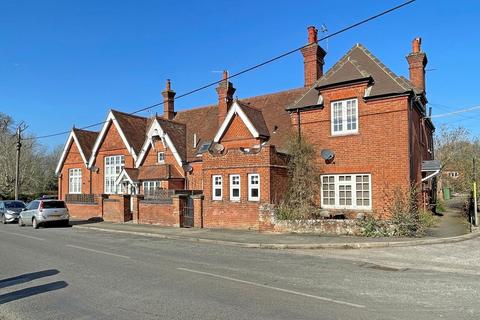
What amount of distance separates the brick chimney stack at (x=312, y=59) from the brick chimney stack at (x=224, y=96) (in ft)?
21.6

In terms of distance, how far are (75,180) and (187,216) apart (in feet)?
66.0

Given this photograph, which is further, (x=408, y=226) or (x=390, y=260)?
(x=408, y=226)

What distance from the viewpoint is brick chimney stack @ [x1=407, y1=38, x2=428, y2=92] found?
2412cm

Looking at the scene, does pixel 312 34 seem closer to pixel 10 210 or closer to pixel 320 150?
pixel 320 150

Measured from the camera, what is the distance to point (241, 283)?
862 cm

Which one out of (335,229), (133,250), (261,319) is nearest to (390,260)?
(335,229)

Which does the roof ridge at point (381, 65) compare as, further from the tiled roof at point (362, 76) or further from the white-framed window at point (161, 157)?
the white-framed window at point (161, 157)

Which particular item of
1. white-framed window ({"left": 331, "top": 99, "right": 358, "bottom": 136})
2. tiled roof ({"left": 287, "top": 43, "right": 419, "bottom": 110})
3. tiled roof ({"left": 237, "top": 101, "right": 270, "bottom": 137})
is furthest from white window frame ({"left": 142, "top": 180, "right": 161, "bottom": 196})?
white-framed window ({"left": 331, "top": 99, "right": 358, "bottom": 136})

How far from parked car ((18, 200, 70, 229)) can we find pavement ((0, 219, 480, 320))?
38.3 feet

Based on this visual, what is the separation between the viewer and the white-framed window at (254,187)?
2038cm

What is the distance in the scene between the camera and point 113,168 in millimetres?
34719

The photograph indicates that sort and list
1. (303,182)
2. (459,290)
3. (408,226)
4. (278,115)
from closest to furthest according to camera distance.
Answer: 1. (459,290)
2. (408,226)
3. (303,182)
4. (278,115)

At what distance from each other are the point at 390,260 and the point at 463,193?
19.4 metres

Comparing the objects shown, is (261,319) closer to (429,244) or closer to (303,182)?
(429,244)
